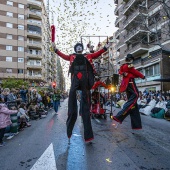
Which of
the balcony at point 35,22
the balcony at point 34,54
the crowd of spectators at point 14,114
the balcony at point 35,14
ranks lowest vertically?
the crowd of spectators at point 14,114

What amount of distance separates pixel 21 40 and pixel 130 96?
160 feet

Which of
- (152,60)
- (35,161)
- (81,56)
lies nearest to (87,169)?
(35,161)

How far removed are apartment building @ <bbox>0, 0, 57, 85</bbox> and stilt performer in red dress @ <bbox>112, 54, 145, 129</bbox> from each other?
145 ft

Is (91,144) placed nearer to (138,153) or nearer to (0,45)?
(138,153)

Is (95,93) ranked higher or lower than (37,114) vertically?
higher

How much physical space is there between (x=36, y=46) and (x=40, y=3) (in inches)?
503

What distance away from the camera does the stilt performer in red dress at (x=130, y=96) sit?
18.8ft

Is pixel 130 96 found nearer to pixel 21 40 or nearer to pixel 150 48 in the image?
pixel 150 48

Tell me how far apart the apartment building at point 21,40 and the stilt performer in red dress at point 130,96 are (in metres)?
44.2

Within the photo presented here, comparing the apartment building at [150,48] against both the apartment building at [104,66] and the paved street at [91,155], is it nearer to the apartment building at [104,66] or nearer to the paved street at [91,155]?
the apartment building at [104,66]

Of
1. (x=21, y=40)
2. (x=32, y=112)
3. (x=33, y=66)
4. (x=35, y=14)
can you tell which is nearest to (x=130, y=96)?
(x=32, y=112)

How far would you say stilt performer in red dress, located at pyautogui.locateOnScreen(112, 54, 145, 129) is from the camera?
5.72 metres

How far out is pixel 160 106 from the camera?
12.4 m

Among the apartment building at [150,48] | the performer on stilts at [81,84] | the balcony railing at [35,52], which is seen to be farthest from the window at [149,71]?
the balcony railing at [35,52]
